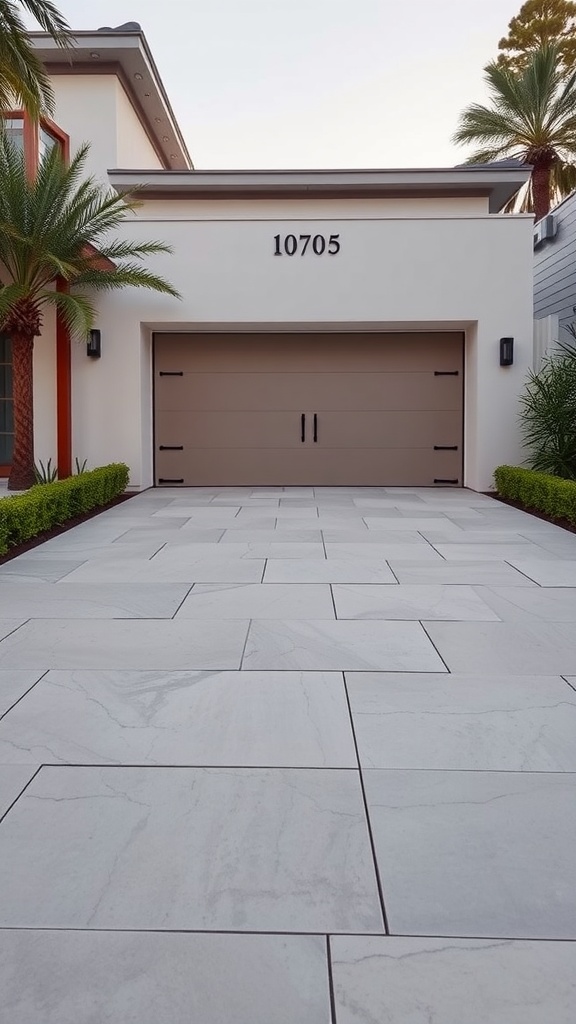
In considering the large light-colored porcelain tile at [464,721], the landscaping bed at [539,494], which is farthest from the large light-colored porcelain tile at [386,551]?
the large light-colored porcelain tile at [464,721]

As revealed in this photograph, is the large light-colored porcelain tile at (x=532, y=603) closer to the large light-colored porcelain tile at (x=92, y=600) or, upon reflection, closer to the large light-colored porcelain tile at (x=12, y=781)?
the large light-colored porcelain tile at (x=92, y=600)

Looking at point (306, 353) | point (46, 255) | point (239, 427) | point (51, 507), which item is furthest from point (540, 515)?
point (46, 255)

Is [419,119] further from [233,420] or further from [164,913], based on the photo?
[164,913]

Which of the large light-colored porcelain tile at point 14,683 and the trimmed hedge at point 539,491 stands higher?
the trimmed hedge at point 539,491

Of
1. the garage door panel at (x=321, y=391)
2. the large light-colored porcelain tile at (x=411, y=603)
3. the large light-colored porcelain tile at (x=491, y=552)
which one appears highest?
the garage door panel at (x=321, y=391)

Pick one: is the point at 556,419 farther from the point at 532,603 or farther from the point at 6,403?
the point at 6,403

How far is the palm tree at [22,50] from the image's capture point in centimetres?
737

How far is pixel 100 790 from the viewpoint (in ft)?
7.22

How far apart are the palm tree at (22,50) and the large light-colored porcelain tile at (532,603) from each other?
23.0 feet

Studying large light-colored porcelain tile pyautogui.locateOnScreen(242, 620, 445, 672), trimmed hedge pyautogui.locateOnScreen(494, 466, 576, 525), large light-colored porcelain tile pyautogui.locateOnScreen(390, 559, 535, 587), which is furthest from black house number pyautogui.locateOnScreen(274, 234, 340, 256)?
large light-colored porcelain tile pyautogui.locateOnScreen(242, 620, 445, 672)

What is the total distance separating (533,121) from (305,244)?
8.97 meters

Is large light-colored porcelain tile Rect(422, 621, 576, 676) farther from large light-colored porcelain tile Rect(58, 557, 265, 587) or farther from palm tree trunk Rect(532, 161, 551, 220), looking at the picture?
palm tree trunk Rect(532, 161, 551, 220)

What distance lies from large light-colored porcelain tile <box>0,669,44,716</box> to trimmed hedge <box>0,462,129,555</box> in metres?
2.71

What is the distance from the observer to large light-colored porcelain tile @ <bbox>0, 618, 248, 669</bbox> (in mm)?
3338
